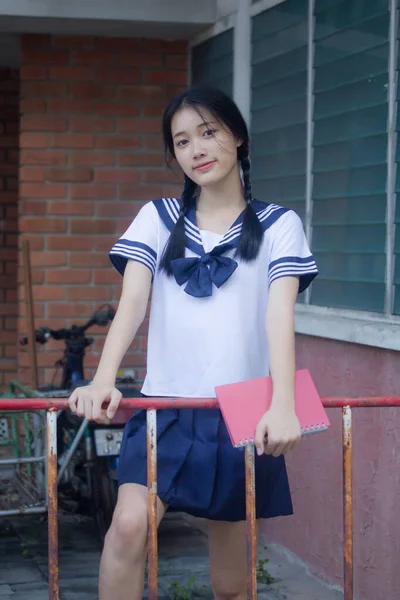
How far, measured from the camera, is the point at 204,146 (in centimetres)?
311

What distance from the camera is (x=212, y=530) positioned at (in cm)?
324

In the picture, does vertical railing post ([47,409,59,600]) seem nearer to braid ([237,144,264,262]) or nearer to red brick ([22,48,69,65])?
braid ([237,144,264,262])

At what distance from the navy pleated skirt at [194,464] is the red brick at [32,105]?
378 cm

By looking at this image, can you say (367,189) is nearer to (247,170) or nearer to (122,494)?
(247,170)

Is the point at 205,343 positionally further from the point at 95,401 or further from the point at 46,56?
the point at 46,56

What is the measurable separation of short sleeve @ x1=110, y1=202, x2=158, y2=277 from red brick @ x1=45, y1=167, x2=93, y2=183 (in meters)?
3.48

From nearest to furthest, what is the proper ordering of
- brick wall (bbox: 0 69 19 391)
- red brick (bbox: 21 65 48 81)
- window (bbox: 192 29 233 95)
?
window (bbox: 192 29 233 95)
red brick (bbox: 21 65 48 81)
brick wall (bbox: 0 69 19 391)

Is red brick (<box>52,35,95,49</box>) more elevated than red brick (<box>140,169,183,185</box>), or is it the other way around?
red brick (<box>52,35,95,49</box>)

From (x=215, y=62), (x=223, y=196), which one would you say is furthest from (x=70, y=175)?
(x=223, y=196)

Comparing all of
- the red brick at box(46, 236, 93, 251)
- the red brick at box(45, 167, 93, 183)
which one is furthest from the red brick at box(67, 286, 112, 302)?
the red brick at box(45, 167, 93, 183)

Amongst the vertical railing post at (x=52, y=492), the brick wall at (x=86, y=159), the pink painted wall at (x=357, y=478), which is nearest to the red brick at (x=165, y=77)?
the brick wall at (x=86, y=159)

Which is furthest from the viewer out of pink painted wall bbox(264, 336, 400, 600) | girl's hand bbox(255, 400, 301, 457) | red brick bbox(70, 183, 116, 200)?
red brick bbox(70, 183, 116, 200)

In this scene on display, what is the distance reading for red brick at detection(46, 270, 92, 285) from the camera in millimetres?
6578

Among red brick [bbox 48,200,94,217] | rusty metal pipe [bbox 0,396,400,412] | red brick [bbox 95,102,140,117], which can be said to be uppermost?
red brick [bbox 95,102,140,117]
